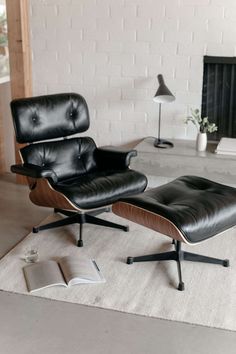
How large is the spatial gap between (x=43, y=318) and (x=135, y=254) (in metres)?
0.83

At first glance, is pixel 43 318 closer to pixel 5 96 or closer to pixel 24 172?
pixel 24 172

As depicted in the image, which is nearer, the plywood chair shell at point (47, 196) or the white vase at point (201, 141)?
the plywood chair shell at point (47, 196)

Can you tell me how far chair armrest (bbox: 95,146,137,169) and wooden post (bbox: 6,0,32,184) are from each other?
0.96 metres

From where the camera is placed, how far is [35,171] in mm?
3131

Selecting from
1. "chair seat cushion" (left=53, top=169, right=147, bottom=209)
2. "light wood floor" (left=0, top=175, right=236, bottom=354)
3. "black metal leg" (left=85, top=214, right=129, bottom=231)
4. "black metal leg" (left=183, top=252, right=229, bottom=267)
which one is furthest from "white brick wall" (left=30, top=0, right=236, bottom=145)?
"light wood floor" (left=0, top=175, right=236, bottom=354)

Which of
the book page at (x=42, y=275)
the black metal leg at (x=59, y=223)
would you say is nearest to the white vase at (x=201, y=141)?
the black metal leg at (x=59, y=223)

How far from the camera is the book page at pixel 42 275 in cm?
278

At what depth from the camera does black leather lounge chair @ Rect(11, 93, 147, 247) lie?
316cm

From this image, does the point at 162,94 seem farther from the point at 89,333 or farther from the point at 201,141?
the point at 89,333

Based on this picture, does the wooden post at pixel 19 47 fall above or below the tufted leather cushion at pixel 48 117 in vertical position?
above

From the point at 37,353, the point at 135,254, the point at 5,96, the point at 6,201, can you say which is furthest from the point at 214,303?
the point at 5,96

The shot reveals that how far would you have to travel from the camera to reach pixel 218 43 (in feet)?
12.8

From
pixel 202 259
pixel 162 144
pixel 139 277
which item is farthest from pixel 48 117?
pixel 202 259

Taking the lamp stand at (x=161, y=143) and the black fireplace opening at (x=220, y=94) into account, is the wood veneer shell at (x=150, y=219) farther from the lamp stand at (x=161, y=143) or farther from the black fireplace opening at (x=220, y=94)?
the black fireplace opening at (x=220, y=94)
